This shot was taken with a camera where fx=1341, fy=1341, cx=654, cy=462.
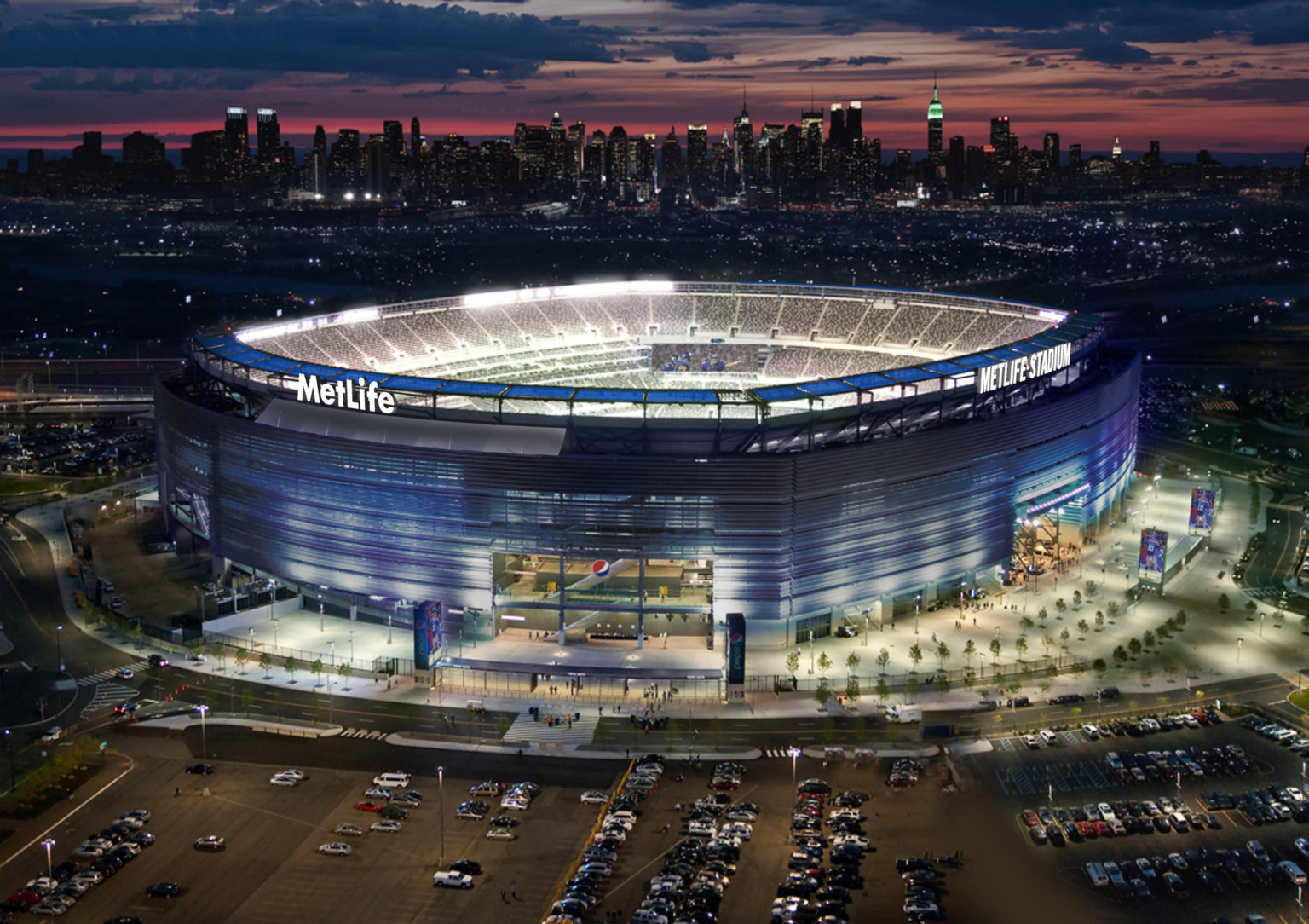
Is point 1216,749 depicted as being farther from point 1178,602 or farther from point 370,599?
point 370,599

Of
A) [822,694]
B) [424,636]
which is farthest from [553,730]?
[822,694]

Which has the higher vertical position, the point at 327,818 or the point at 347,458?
the point at 347,458

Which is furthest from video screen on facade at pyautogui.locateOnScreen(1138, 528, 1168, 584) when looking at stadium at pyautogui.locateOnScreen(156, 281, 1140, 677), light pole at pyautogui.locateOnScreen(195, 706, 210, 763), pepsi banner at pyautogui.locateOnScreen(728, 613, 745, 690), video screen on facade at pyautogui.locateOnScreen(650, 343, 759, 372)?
light pole at pyautogui.locateOnScreen(195, 706, 210, 763)

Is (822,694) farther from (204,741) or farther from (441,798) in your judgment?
(204,741)

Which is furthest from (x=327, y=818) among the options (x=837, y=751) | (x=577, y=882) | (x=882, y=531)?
(x=882, y=531)

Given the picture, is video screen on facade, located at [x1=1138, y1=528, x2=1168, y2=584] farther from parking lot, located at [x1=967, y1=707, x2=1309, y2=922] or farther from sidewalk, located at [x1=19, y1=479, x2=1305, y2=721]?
parking lot, located at [x1=967, y1=707, x2=1309, y2=922]

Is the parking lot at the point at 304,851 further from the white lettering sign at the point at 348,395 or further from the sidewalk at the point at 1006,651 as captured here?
the white lettering sign at the point at 348,395
